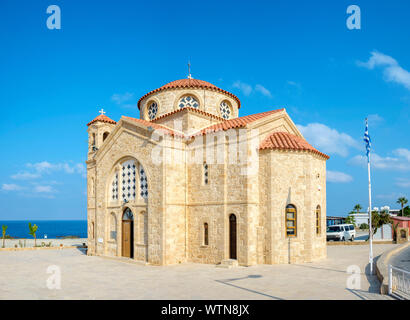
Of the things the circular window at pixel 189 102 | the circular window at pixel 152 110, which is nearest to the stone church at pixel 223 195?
the circular window at pixel 189 102

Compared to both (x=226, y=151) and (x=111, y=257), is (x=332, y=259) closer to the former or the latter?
(x=226, y=151)

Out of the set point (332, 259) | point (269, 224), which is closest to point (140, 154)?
point (269, 224)

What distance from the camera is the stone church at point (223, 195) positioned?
16.6 metres

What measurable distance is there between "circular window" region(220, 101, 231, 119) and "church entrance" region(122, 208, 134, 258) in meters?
9.44

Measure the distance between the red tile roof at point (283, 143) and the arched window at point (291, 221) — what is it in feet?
10.0

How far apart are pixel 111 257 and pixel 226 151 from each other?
9.82 metres

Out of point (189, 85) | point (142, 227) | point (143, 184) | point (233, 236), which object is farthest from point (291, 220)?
point (189, 85)

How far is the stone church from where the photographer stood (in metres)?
16.6

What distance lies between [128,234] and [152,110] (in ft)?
29.5

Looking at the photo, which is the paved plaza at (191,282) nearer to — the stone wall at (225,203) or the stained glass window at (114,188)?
the stone wall at (225,203)

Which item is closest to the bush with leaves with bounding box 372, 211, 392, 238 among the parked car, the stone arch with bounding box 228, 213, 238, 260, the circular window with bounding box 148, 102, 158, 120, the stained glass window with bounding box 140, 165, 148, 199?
the parked car

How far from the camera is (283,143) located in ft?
57.1

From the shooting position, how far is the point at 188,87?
2241cm

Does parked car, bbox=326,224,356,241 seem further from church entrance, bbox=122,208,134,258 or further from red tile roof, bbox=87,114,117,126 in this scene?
red tile roof, bbox=87,114,117,126
